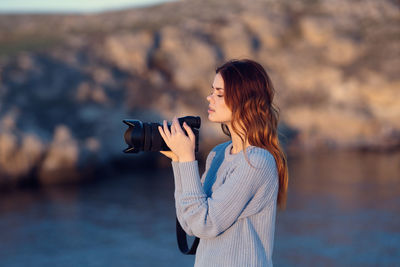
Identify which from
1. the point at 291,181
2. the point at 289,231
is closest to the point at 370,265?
the point at 289,231

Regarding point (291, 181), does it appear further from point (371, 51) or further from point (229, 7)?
point (229, 7)

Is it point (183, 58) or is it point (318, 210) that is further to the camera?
point (183, 58)

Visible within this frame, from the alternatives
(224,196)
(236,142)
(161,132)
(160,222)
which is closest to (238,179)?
(224,196)

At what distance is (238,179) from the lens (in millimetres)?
1647

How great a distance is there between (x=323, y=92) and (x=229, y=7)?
7200mm

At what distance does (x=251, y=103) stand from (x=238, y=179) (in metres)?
0.28

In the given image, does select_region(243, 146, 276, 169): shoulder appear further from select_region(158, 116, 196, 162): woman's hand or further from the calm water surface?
the calm water surface

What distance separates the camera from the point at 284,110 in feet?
43.9

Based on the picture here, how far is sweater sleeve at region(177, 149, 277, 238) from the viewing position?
1637 mm

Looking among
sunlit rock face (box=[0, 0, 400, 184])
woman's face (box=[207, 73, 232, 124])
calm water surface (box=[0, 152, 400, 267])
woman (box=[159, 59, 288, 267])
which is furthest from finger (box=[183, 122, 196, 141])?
sunlit rock face (box=[0, 0, 400, 184])

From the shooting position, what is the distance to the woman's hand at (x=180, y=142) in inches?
67.6

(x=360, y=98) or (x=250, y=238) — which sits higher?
(x=360, y=98)

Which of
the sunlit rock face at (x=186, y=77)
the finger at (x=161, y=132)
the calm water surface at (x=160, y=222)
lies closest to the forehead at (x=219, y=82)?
the finger at (x=161, y=132)

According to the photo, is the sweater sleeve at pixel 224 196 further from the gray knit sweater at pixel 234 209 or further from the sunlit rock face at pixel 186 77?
the sunlit rock face at pixel 186 77
